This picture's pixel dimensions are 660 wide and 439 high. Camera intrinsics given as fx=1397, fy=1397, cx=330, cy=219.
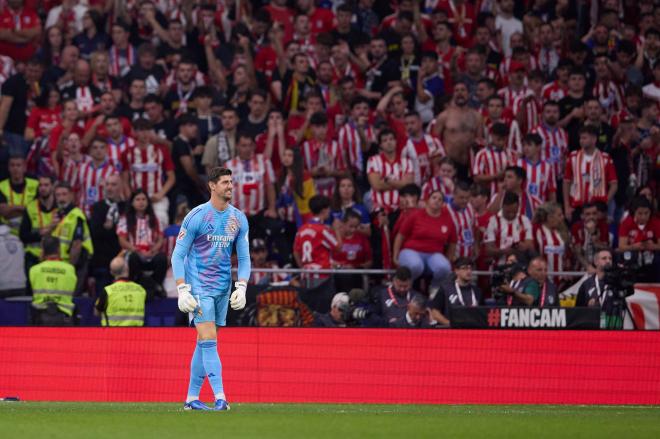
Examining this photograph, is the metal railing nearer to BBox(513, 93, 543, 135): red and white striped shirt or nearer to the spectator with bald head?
BBox(513, 93, 543, 135): red and white striped shirt

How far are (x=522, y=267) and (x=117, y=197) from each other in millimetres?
6295

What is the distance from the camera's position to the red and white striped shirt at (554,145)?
21938 mm

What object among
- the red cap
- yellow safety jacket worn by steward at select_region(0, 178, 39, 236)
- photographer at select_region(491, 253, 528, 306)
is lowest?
photographer at select_region(491, 253, 528, 306)

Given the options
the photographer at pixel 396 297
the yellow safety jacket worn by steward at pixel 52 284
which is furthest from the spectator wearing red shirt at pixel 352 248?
the yellow safety jacket worn by steward at pixel 52 284

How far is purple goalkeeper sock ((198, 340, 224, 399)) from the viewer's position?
41.7 feet

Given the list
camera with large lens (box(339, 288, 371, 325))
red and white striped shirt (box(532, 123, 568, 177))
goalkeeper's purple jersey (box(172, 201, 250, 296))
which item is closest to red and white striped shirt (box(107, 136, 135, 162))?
camera with large lens (box(339, 288, 371, 325))

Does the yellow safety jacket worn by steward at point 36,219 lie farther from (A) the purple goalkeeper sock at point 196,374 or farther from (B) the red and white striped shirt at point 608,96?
(B) the red and white striped shirt at point 608,96

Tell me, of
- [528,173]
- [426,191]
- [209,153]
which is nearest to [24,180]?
[209,153]

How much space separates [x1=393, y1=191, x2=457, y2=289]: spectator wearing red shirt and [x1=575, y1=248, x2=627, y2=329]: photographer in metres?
2.29

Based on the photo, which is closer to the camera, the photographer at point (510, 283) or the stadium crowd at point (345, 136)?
the photographer at point (510, 283)

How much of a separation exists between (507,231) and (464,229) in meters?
0.73

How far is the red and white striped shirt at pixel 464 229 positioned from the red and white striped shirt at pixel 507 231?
1.07 ft

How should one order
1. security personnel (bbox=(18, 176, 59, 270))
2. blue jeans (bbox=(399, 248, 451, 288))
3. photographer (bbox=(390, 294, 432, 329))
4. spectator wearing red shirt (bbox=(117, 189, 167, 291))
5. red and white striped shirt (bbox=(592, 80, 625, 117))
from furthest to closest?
red and white striped shirt (bbox=(592, 80, 625, 117)), security personnel (bbox=(18, 176, 59, 270)), spectator wearing red shirt (bbox=(117, 189, 167, 291)), blue jeans (bbox=(399, 248, 451, 288)), photographer (bbox=(390, 294, 432, 329))

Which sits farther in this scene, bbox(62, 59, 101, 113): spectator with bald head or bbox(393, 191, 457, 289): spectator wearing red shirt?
Result: bbox(62, 59, 101, 113): spectator with bald head
